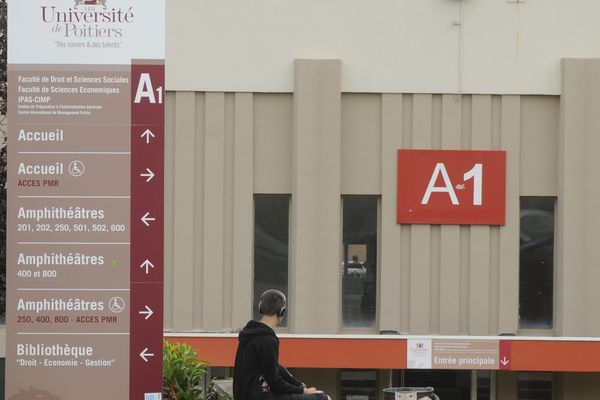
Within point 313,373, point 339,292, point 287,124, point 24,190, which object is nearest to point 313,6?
point 287,124

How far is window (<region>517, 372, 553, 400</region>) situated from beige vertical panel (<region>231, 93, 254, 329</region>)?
434cm

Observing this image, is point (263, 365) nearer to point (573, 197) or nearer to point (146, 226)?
point (146, 226)

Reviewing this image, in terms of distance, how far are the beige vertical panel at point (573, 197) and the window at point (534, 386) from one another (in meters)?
1.04

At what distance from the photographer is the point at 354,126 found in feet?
53.9

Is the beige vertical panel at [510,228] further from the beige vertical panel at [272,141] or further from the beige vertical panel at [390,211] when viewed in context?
the beige vertical panel at [272,141]

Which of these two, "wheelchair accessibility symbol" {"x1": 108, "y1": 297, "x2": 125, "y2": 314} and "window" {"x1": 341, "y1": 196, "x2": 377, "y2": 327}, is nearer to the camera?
"wheelchair accessibility symbol" {"x1": 108, "y1": 297, "x2": 125, "y2": 314}

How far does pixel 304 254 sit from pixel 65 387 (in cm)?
892

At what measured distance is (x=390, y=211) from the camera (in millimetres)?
16359

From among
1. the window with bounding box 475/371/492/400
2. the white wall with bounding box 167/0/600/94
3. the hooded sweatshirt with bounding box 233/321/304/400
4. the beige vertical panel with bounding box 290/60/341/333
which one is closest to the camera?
the hooded sweatshirt with bounding box 233/321/304/400

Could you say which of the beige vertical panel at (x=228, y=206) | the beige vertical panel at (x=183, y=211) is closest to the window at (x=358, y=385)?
the beige vertical panel at (x=228, y=206)

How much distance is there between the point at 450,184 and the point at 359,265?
6.06ft

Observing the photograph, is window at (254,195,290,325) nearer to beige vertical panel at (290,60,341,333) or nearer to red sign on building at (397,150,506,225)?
beige vertical panel at (290,60,341,333)

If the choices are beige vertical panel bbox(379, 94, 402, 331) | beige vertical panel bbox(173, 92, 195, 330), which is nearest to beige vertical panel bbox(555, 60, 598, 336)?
beige vertical panel bbox(379, 94, 402, 331)

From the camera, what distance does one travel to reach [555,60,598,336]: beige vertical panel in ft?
53.0
